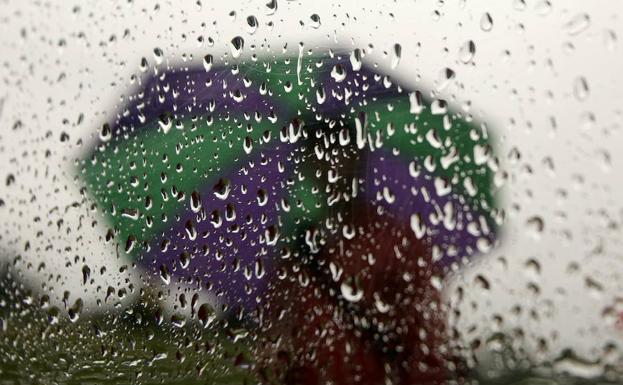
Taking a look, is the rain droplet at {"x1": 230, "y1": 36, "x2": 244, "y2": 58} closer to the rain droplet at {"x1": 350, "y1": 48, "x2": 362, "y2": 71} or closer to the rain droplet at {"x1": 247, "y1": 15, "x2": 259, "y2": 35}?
the rain droplet at {"x1": 247, "y1": 15, "x2": 259, "y2": 35}

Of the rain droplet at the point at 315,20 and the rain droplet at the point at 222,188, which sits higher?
the rain droplet at the point at 315,20

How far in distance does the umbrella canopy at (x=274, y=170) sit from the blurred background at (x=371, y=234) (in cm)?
2

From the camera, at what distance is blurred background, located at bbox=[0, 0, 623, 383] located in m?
0.61

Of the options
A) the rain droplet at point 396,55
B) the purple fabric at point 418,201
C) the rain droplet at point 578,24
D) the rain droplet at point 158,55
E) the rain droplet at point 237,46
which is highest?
the rain droplet at point 578,24

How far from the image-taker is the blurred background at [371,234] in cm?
61

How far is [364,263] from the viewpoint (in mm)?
725

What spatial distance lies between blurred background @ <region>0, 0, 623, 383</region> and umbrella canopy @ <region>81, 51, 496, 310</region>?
0.7 inches

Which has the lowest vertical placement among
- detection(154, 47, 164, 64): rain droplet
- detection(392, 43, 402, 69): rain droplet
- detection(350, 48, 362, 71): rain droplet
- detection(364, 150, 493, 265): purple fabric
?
detection(364, 150, 493, 265): purple fabric

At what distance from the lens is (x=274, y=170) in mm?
796

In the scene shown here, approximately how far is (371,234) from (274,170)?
0.49ft

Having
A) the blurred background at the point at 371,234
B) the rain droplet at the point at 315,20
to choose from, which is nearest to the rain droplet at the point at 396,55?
the blurred background at the point at 371,234

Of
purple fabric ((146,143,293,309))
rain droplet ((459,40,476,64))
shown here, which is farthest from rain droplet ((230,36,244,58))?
rain droplet ((459,40,476,64))

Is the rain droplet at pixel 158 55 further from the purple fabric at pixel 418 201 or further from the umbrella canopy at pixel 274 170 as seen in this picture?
the purple fabric at pixel 418 201

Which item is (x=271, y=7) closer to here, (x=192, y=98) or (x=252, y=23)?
(x=252, y=23)
